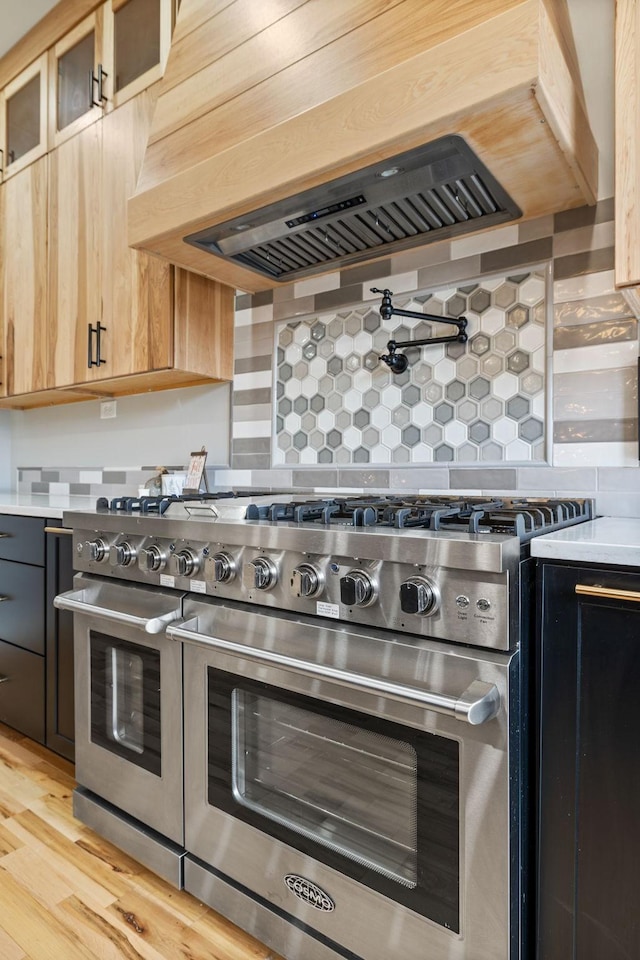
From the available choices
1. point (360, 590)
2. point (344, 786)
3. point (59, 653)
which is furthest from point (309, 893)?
point (59, 653)

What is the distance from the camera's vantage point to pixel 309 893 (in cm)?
112

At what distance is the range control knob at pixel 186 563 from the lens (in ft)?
4.21

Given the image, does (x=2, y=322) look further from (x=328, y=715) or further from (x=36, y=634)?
(x=328, y=715)

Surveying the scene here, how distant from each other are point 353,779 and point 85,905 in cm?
80

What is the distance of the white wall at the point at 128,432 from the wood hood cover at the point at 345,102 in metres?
0.70

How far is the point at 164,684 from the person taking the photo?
1.37m

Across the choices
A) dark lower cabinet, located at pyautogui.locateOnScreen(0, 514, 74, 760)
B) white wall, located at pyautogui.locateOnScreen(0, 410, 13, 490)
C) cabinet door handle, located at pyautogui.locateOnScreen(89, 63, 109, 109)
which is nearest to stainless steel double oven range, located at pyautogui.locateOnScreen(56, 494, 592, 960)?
dark lower cabinet, located at pyautogui.locateOnScreen(0, 514, 74, 760)

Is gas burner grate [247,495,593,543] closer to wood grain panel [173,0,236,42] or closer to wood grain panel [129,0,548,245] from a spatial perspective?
wood grain panel [129,0,548,245]

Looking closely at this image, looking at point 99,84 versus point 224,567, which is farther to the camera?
point 99,84

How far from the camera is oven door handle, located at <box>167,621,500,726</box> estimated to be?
857 mm

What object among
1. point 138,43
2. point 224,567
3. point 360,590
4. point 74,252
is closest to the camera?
point 360,590

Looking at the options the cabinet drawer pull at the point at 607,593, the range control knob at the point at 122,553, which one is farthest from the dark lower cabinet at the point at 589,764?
the range control knob at the point at 122,553

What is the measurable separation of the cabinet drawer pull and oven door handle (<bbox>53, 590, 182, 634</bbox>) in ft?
2.83

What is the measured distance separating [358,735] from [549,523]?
1.78ft
